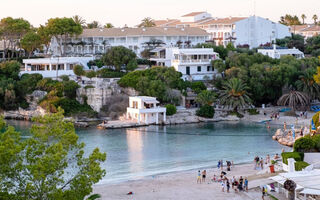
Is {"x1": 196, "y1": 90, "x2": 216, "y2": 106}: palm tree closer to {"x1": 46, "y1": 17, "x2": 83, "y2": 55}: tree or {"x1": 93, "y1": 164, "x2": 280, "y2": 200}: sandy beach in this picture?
{"x1": 46, "y1": 17, "x2": 83, "y2": 55}: tree

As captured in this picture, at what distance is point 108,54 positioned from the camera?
66.2 metres

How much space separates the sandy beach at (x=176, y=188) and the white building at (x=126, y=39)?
4626cm

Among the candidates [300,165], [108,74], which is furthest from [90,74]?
[300,165]

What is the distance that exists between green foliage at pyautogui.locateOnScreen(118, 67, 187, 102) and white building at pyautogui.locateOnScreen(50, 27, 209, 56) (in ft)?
56.2

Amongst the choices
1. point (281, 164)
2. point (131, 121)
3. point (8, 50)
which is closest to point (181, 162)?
point (281, 164)

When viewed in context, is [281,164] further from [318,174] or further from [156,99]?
[156,99]

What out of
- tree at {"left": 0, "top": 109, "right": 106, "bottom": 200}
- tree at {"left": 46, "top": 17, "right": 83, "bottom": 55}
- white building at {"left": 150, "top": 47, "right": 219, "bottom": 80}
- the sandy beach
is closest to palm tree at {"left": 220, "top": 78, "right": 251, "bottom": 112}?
white building at {"left": 150, "top": 47, "right": 219, "bottom": 80}

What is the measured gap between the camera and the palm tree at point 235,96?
58594 mm

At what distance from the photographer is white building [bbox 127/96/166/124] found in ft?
181

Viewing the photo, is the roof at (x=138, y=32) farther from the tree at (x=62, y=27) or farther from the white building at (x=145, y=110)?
the white building at (x=145, y=110)

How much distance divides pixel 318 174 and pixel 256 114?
32.9 meters

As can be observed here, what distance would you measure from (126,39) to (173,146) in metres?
37.2

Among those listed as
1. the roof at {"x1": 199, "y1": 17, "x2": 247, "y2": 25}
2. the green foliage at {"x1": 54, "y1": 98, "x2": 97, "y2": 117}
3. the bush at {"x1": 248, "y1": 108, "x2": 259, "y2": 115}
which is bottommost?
the bush at {"x1": 248, "y1": 108, "x2": 259, "y2": 115}

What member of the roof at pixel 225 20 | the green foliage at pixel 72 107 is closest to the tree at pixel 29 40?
the green foliage at pixel 72 107
